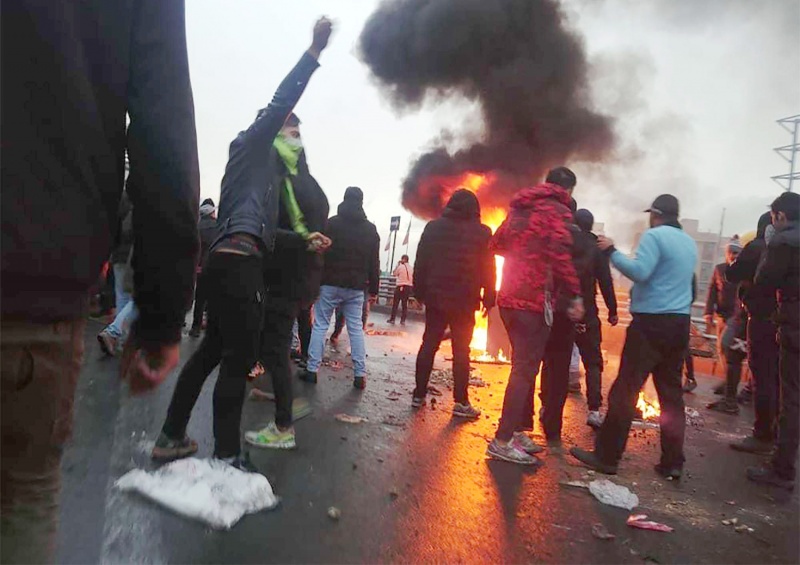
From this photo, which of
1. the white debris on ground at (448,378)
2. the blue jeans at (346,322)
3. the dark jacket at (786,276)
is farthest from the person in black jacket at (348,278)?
the dark jacket at (786,276)

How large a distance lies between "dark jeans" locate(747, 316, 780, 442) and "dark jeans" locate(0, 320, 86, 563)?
544cm

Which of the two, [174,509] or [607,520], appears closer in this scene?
[174,509]

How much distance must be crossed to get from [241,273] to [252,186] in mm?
489

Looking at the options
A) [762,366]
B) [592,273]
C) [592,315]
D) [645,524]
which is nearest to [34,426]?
[645,524]

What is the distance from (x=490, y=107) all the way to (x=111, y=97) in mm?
21353

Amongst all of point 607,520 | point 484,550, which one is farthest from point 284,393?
point 607,520

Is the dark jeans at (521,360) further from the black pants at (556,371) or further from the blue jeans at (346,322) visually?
the blue jeans at (346,322)

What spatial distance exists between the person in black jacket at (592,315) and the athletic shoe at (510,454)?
153 cm

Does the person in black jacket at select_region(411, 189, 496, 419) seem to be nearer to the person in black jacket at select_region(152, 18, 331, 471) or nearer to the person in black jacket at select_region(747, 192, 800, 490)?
the person in black jacket at select_region(747, 192, 800, 490)

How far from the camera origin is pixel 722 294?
Answer: 752 centimetres

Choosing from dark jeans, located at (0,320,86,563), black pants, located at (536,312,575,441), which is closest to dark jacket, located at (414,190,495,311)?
black pants, located at (536,312,575,441)

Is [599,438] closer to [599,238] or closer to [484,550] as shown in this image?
[599,238]

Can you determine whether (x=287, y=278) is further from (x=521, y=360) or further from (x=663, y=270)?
(x=663, y=270)

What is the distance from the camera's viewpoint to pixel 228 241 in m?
3.08
